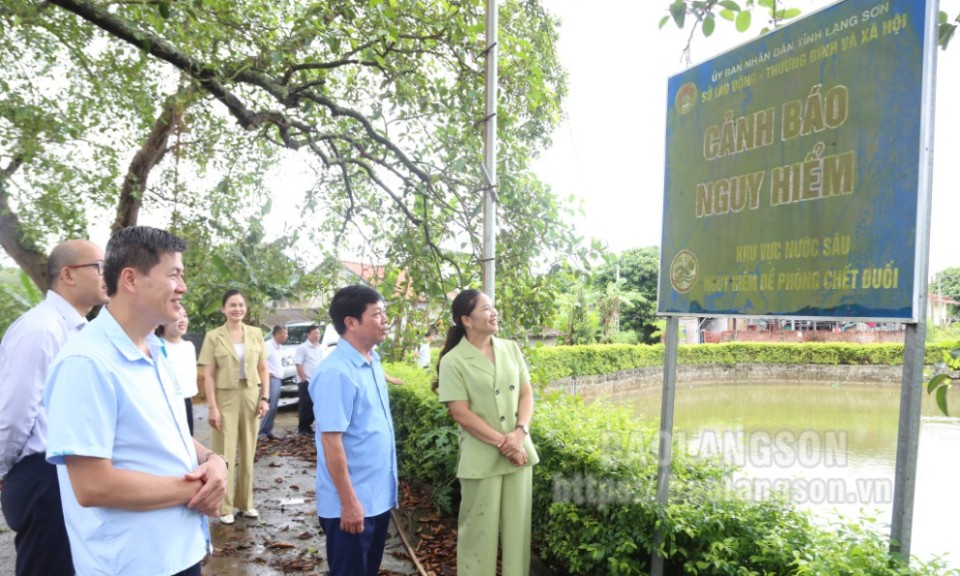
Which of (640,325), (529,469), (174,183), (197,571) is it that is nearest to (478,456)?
(529,469)

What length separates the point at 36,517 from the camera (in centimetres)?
240

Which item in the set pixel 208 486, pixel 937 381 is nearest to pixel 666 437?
pixel 937 381

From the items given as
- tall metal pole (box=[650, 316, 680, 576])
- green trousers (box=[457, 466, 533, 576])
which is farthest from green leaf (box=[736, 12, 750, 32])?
green trousers (box=[457, 466, 533, 576])

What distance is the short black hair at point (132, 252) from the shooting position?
1.75 m

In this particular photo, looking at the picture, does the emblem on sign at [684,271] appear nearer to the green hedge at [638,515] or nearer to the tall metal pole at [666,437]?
the tall metal pole at [666,437]

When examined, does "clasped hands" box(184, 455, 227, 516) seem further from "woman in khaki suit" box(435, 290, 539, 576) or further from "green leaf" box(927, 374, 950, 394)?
"green leaf" box(927, 374, 950, 394)

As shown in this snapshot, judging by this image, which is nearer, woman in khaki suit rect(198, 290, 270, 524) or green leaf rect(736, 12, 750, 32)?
green leaf rect(736, 12, 750, 32)

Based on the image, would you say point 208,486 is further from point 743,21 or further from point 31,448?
point 743,21

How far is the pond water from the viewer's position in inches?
157

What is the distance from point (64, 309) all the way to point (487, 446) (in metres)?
2.03

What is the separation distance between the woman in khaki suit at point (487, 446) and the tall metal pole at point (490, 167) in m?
0.85

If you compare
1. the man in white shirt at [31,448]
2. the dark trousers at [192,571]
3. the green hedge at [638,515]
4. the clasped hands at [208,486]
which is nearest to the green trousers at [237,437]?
the green hedge at [638,515]

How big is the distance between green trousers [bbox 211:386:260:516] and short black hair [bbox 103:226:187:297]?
133 inches

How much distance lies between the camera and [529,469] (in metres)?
3.32
